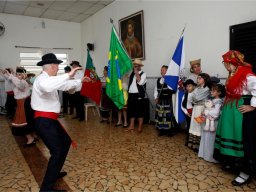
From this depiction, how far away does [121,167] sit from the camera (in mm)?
2648

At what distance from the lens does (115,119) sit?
211 inches

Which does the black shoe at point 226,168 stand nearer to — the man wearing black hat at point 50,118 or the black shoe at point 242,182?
the black shoe at point 242,182

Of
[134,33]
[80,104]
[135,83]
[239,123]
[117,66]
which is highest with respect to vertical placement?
[134,33]

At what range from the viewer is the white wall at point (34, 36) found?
661cm

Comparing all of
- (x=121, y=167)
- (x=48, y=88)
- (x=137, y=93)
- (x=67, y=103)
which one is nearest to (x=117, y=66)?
(x=137, y=93)

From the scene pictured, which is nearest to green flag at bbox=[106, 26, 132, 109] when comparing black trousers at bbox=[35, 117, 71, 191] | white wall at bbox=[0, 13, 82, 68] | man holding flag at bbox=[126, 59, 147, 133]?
man holding flag at bbox=[126, 59, 147, 133]

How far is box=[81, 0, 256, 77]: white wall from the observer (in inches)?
129

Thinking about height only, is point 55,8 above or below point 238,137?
above

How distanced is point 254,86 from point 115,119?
12.2ft

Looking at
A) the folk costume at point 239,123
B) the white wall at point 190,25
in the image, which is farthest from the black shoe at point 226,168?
the white wall at point 190,25

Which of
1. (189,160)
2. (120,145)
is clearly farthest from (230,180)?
(120,145)

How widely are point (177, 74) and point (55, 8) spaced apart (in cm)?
464

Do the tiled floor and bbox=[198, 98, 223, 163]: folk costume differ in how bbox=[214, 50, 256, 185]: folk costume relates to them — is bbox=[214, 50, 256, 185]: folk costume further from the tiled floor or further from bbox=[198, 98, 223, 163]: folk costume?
bbox=[198, 98, 223, 163]: folk costume

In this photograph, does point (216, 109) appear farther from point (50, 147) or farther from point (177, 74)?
point (50, 147)
